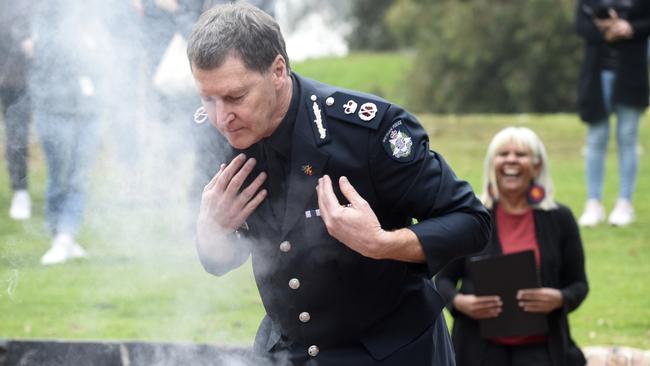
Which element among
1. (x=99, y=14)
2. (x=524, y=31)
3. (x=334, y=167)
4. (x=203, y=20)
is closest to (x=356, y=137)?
(x=334, y=167)

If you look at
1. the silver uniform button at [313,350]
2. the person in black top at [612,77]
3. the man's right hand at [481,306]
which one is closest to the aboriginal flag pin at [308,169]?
the silver uniform button at [313,350]

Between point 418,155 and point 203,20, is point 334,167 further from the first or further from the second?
point 203,20

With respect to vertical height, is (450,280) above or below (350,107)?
below

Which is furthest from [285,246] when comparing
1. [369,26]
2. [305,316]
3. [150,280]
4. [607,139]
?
[369,26]

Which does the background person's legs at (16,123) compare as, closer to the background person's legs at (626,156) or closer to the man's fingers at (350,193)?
the man's fingers at (350,193)

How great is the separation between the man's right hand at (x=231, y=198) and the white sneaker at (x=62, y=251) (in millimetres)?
4408

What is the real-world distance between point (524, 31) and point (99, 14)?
71.0 feet

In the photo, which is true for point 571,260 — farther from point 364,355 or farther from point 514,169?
point 364,355

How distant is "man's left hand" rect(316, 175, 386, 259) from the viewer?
2832 millimetres

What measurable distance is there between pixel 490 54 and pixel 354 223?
78.7 ft

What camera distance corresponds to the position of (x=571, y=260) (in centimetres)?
509

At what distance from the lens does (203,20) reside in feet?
9.50

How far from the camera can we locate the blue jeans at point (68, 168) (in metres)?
6.83

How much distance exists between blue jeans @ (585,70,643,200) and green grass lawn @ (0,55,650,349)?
38cm
